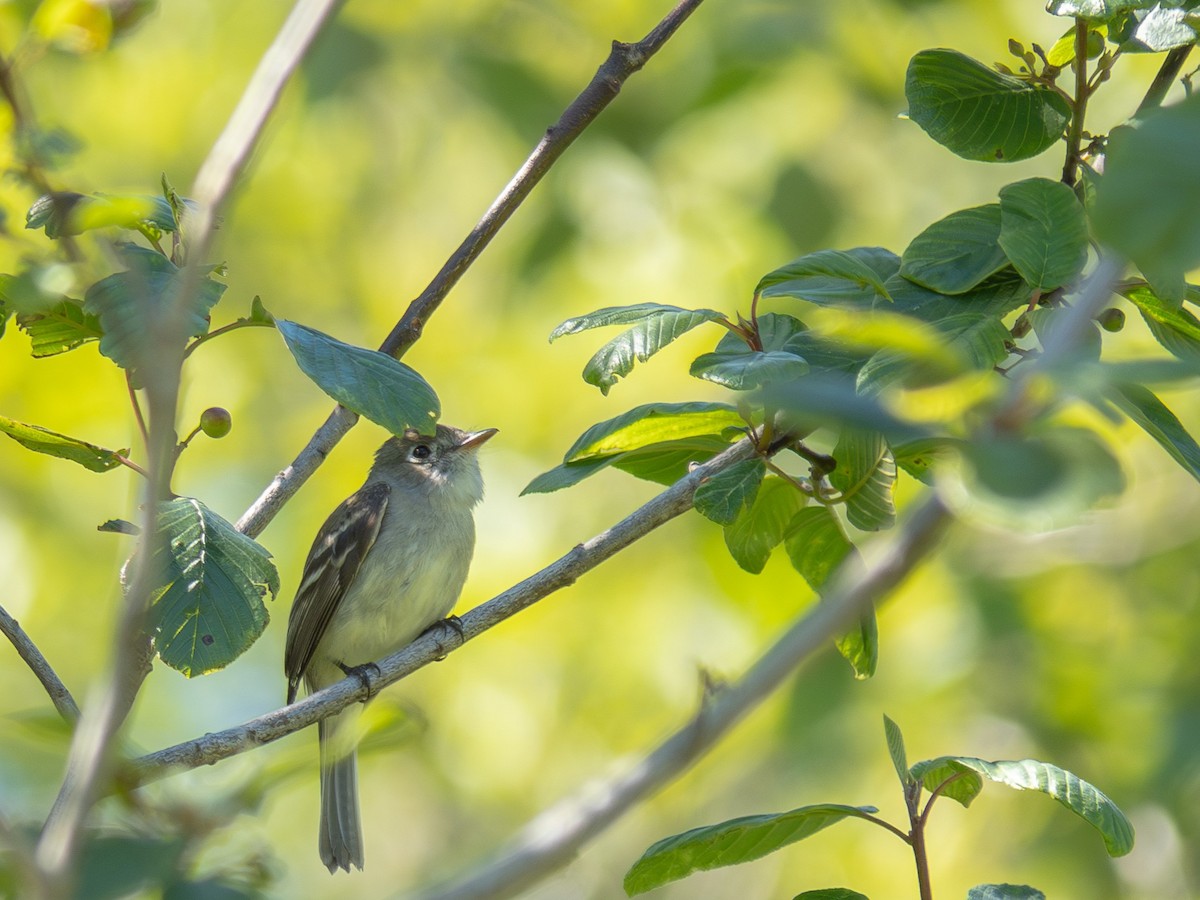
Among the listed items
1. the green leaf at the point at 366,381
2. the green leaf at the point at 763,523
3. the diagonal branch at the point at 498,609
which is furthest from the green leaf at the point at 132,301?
the green leaf at the point at 763,523

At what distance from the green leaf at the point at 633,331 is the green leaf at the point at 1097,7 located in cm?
92

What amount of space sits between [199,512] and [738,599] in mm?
4466

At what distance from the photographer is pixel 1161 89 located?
9.35ft

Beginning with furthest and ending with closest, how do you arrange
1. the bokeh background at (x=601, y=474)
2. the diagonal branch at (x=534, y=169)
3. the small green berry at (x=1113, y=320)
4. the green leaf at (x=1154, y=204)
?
the bokeh background at (x=601, y=474)
the diagonal branch at (x=534, y=169)
the small green berry at (x=1113, y=320)
the green leaf at (x=1154, y=204)

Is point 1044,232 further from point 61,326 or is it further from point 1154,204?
point 61,326

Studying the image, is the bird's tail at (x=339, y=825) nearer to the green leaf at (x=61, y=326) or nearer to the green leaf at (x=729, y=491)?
the green leaf at (x=61, y=326)

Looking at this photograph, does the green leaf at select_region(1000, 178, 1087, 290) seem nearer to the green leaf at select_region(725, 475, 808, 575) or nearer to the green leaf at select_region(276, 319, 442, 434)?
the green leaf at select_region(725, 475, 808, 575)

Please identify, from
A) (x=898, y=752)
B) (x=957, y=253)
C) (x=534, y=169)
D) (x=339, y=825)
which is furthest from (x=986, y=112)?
(x=339, y=825)

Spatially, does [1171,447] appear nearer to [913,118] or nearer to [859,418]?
[913,118]

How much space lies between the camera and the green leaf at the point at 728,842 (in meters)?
2.35

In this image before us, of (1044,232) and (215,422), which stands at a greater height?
(215,422)

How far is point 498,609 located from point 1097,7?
1883mm

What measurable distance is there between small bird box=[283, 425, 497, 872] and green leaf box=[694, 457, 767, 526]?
307cm

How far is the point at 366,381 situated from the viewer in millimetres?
2719
